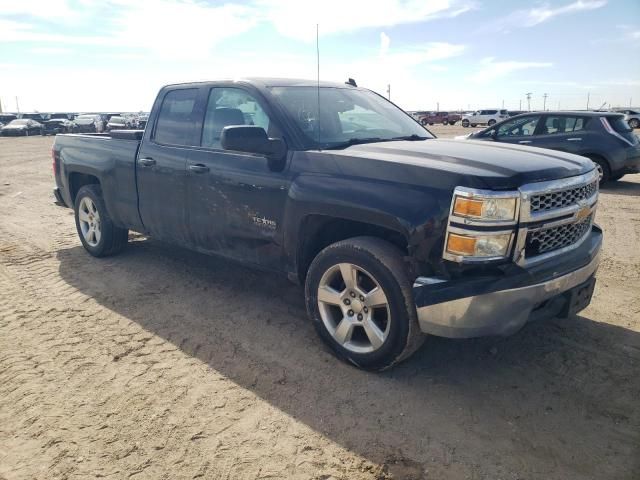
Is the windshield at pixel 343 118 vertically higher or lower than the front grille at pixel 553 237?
higher

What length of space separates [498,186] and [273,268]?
1816 millimetres

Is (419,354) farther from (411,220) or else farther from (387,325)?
(411,220)

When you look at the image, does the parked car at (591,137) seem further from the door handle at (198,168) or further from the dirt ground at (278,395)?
the door handle at (198,168)

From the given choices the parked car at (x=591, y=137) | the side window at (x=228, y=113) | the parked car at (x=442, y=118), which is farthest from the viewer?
the parked car at (x=442, y=118)

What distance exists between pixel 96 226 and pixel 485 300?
4704 millimetres

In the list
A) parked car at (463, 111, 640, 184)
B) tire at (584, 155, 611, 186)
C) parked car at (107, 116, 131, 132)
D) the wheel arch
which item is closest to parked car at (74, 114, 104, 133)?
parked car at (107, 116, 131, 132)

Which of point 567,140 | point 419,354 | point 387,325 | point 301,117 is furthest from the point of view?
point 567,140

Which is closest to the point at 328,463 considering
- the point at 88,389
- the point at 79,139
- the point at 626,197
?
the point at 88,389

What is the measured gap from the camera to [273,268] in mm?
3883

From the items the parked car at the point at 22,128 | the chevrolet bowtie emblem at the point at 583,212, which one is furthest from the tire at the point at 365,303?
the parked car at the point at 22,128

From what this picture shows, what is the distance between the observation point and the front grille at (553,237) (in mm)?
2923

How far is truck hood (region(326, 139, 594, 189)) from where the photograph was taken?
9.23 feet

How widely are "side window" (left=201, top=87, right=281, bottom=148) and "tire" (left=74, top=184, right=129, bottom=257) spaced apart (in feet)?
6.56

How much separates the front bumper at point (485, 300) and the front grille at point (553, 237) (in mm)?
98
